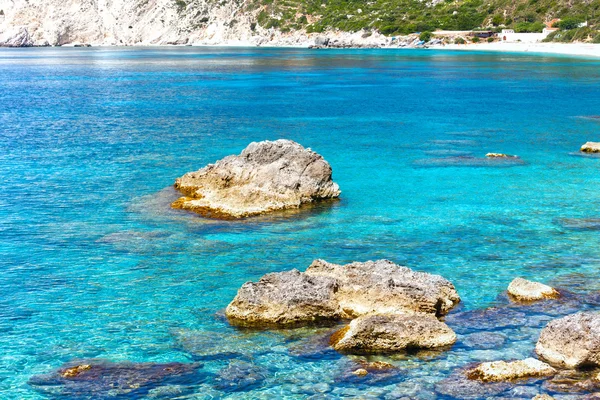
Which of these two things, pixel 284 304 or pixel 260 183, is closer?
pixel 284 304

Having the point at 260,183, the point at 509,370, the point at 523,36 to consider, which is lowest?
the point at 509,370

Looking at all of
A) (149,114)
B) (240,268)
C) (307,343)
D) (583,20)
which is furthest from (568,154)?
(583,20)

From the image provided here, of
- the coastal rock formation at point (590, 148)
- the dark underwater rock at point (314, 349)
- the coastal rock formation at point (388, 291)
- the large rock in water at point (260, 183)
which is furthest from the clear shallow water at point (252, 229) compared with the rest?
the coastal rock formation at point (590, 148)

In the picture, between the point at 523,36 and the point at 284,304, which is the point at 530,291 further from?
the point at 523,36

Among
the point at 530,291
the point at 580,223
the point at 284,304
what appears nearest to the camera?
the point at 284,304

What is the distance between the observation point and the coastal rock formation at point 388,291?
18.5m

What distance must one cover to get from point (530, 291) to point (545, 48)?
16439 cm

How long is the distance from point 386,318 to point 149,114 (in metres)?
49.1

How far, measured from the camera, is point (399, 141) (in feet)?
158

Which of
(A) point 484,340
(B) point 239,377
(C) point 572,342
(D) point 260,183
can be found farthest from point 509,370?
(D) point 260,183

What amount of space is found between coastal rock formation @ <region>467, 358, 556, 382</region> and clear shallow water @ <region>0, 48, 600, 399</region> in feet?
1.91

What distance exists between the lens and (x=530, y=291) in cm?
1973

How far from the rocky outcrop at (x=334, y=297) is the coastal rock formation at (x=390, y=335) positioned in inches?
46.3

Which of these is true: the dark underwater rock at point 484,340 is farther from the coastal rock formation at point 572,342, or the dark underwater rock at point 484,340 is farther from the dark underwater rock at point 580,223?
the dark underwater rock at point 580,223
